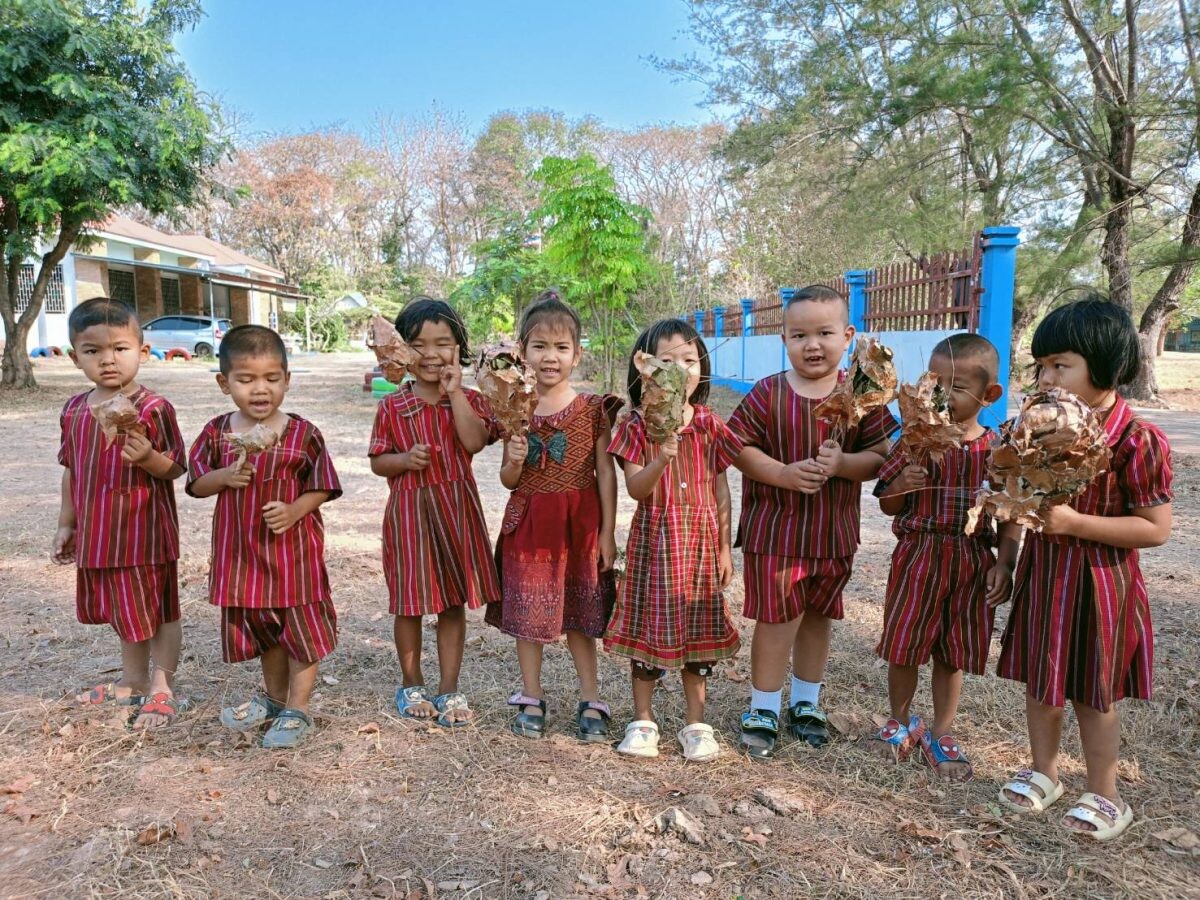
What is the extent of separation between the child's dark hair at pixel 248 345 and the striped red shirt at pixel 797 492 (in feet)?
5.18

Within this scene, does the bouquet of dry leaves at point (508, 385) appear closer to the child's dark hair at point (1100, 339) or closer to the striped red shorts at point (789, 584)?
the striped red shorts at point (789, 584)

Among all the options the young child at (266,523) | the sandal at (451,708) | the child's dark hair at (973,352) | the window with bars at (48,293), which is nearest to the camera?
the child's dark hair at (973,352)

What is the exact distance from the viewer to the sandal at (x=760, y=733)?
2.75 metres

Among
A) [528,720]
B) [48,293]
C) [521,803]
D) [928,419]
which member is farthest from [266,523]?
[48,293]

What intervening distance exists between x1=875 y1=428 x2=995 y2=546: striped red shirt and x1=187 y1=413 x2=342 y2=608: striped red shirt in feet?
6.20

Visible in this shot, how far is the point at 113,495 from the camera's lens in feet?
9.48

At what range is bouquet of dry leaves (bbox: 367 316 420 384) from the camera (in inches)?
109

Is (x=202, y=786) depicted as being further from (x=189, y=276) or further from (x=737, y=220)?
(x=189, y=276)

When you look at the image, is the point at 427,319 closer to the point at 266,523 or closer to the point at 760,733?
the point at 266,523

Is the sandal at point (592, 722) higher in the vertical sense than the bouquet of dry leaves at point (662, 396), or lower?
lower

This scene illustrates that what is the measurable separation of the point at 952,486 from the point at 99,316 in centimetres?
288

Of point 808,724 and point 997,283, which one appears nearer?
point 808,724

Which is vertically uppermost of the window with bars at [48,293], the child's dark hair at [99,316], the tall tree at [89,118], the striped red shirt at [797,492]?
the tall tree at [89,118]

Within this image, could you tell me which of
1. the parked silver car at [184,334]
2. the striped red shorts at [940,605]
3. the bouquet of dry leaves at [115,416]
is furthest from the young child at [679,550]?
the parked silver car at [184,334]
